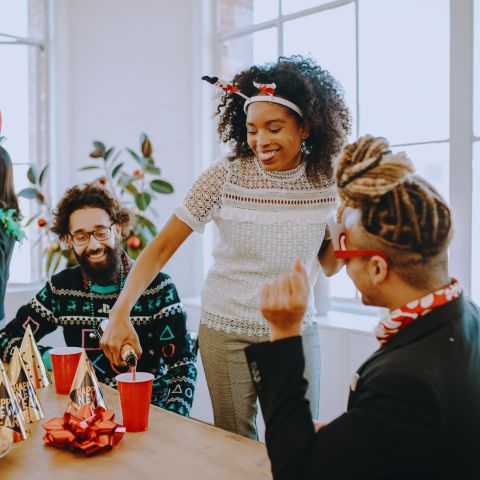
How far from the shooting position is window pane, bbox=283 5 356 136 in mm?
3156

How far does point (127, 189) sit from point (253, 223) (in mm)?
1928

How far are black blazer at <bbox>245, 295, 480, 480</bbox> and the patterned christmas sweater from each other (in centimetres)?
96

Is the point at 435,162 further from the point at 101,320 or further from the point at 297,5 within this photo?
the point at 101,320

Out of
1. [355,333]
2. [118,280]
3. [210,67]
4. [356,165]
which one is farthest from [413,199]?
[210,67]

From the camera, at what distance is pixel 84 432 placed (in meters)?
1.22

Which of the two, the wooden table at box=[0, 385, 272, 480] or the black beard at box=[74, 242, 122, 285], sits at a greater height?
the black beard at box=[74, 242, 122, 285]

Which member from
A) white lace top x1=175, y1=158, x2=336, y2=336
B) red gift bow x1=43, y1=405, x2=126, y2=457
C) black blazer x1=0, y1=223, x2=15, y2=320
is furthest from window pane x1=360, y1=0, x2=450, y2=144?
red gift bow x1=43, y1=405, x2=126, y2=457

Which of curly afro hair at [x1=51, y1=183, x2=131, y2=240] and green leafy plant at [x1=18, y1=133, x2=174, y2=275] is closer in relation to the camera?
curly afro hair at [x1=51, y1=183, x2=131, y2=240]

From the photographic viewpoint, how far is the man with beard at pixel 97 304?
1994 mm

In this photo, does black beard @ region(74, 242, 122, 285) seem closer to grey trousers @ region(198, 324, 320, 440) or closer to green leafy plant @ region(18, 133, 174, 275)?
grey trousers @ region(198, 324, 320, 440)

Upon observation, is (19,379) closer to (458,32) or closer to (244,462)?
(244,462)

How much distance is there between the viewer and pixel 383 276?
3.32 feet

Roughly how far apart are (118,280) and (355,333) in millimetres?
1131

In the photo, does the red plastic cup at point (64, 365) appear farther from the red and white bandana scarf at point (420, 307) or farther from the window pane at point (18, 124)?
the window pane at point (18, 124)
